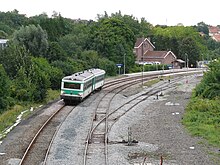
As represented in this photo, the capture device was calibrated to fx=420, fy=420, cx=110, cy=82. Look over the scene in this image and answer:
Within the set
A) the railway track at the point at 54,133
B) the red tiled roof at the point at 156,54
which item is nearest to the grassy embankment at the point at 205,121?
the railway track at the point at 54,133

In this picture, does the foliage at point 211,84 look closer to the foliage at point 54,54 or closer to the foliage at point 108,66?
the foliage at point 54,54

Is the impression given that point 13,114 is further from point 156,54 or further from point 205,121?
point 156,54

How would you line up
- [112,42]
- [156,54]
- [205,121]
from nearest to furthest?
[205,121]
[112,42]
[156,54]

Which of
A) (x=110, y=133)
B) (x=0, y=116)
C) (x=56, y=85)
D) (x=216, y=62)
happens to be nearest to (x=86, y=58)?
(x=56, y=85)

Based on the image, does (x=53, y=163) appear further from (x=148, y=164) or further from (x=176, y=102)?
(x=176, y=102)

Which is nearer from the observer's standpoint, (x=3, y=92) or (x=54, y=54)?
(x=3, y=92)

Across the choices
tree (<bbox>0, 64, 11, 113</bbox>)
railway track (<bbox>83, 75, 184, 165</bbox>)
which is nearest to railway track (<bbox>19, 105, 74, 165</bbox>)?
railway track (<bbox>83, 75, 184, 165</bbox>)

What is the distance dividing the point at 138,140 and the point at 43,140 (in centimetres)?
514

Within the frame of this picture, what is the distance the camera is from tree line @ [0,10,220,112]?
3591 centimetres

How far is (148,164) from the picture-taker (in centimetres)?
1822

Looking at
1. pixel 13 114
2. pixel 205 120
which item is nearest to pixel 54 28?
pixel 13 114

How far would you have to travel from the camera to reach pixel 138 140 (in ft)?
75.5

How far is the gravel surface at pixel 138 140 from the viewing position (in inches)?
746

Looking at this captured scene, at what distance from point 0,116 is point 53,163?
12.2 m
